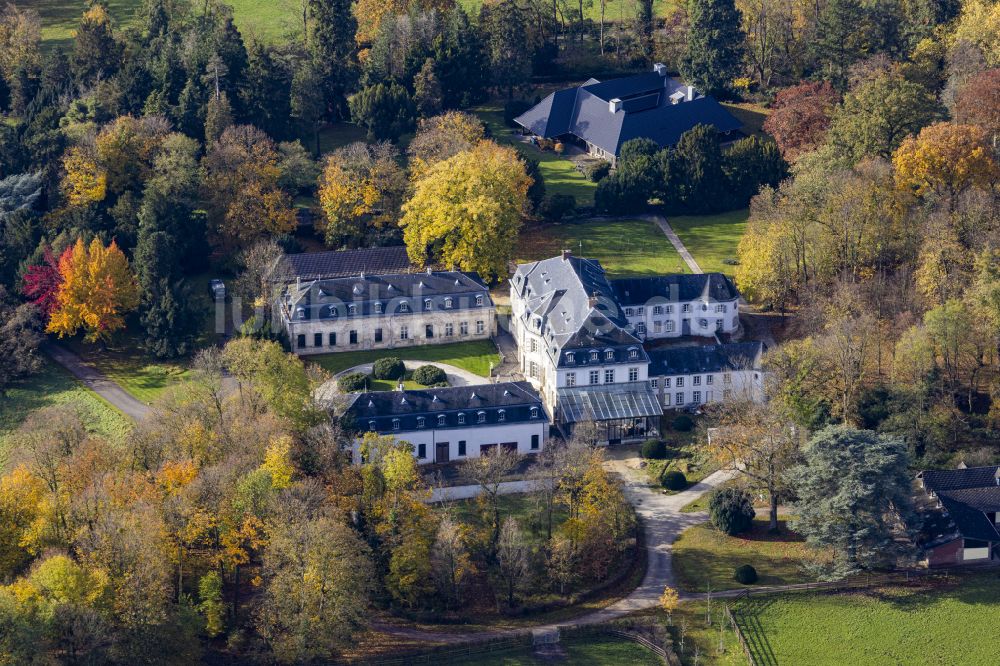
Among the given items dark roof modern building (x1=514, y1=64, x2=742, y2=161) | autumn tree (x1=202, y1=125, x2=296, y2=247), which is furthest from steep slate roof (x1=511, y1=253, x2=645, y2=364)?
dark roof modern building (x1=514, y1=64, x2=742, y2=161)

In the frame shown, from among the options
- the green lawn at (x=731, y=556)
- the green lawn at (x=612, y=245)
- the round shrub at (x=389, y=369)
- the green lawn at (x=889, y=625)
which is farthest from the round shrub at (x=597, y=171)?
the green lawn at (x=889, y=625)

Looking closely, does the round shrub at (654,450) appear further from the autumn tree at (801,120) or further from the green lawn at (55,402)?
the autumn tree at (801,120)

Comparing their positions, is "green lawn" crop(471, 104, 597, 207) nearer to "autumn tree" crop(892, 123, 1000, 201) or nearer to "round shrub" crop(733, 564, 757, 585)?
"autumn tree" crop(892, 123, 1000, 201)

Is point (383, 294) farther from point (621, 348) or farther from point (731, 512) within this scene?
point (731, 512)

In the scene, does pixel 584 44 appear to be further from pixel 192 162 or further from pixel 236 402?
pixel 236 402

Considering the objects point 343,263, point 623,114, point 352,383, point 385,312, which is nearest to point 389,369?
point 352,383

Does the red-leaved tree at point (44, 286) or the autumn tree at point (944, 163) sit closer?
the red-leaved tree at point (44, 286)
